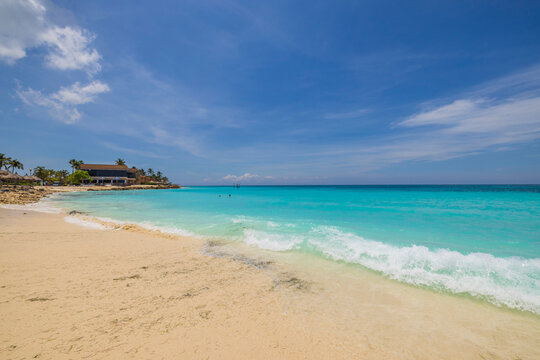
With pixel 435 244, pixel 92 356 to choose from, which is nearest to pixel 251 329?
pixel 92 356

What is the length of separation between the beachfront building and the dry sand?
3745 inches

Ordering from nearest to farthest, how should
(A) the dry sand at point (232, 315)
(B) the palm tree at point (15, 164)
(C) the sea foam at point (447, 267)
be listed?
(A) the dry sand at point (232, 315) → (C) the sea foam at point (447, 267) → (B) the palm tree at point (15, 164)

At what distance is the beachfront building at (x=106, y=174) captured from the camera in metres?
81.6

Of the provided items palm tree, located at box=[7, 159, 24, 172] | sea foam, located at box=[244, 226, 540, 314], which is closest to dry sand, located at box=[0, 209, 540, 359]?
sea foam, located at box=[244, 226, 540, 314]

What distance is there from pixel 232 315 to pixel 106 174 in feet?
343

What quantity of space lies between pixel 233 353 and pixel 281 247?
5.79 metres

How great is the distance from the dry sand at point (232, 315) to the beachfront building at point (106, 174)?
95.1 metres

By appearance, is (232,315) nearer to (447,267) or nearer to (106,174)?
(447,267)

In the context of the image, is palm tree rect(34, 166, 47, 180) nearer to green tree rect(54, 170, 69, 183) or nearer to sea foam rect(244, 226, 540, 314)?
green tree rect(54, 170, 69, 183)

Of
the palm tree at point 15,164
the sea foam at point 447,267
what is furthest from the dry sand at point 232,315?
the palm tree at point 15,164

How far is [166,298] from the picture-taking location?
4496 millimetres

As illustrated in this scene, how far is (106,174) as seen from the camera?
274 ft

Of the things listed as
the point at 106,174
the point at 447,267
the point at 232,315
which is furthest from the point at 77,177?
the point at 447,267

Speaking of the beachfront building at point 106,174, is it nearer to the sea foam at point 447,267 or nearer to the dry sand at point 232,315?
the dry sand at point 232,315
